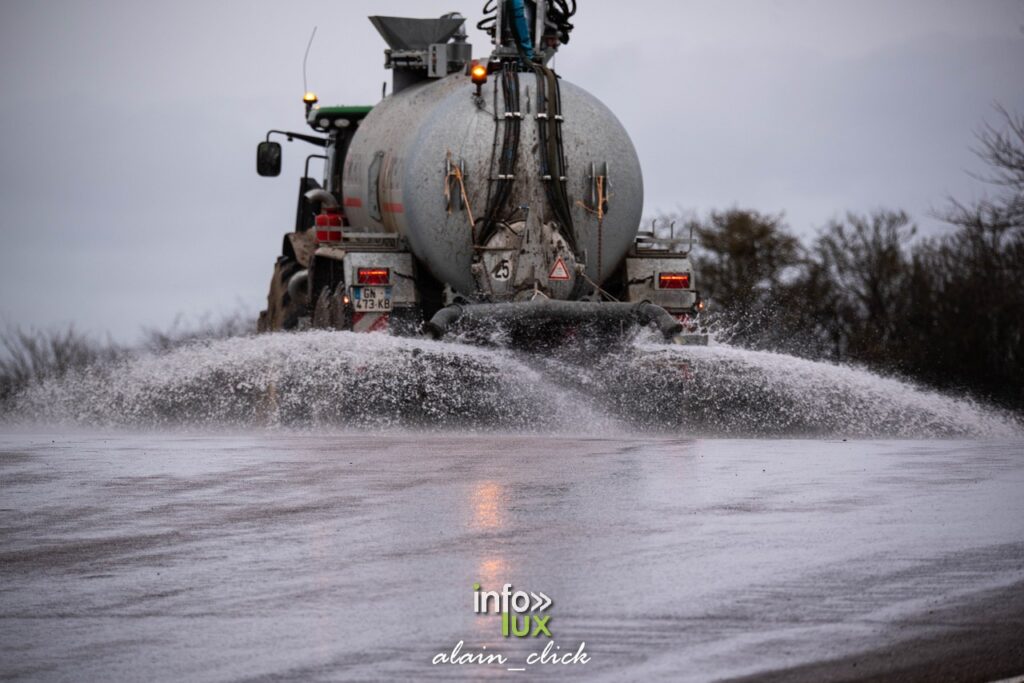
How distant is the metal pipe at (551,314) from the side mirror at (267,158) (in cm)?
635

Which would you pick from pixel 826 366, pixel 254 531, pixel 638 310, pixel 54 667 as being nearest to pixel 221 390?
pixel 638 310

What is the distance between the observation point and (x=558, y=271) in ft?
56.2

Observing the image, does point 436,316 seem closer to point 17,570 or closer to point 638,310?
point 638,310

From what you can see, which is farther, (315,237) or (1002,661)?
(315,237)

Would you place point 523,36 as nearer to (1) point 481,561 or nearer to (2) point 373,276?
(2) point 373,276

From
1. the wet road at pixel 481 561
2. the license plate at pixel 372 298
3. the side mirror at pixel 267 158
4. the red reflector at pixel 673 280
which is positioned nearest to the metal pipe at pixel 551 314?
the license plate at pixel 372 298

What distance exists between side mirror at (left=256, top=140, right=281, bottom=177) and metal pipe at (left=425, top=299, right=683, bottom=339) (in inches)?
250

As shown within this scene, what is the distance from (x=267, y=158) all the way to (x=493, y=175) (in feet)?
20.1

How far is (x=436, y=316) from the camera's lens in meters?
16.6

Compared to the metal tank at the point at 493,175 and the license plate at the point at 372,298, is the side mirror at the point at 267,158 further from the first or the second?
the license plate at the point at 372,298

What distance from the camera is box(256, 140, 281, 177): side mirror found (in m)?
22.6

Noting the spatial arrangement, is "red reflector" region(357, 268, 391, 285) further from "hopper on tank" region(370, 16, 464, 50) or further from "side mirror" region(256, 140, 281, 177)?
"side mirror" region(256, 140, 281, 177)

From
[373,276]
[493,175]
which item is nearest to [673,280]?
[493,175]

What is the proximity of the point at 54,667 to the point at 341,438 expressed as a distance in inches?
364
